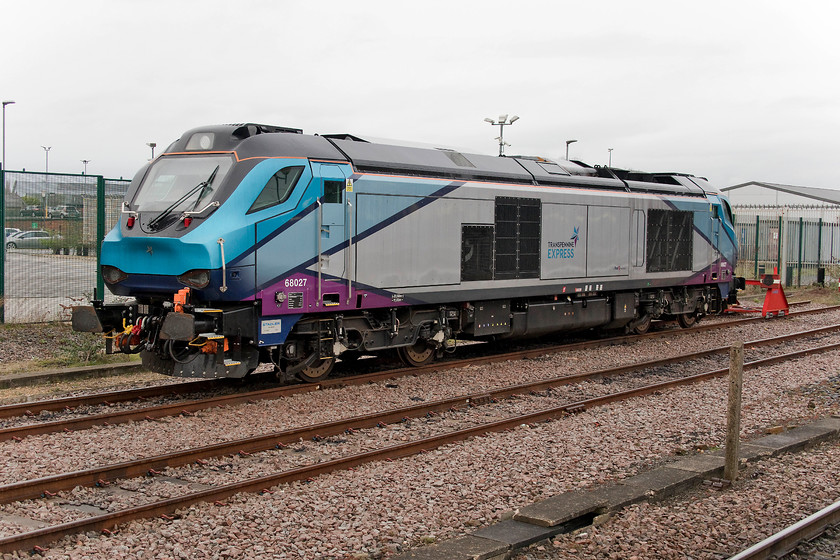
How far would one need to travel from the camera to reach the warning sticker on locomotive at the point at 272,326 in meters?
10.8

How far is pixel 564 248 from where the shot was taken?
15.5m

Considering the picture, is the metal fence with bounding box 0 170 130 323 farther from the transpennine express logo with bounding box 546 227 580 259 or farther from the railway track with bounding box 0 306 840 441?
the transpennine express logo with bounding box 546 227 580 259

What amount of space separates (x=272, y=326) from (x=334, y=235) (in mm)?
1574

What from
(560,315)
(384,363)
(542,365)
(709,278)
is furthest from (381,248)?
(709,278)

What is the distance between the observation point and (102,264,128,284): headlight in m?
11.1

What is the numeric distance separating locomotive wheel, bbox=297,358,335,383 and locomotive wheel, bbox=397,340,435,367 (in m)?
1.60

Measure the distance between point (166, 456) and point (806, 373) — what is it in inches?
432

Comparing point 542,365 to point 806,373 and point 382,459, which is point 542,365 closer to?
point 806,373

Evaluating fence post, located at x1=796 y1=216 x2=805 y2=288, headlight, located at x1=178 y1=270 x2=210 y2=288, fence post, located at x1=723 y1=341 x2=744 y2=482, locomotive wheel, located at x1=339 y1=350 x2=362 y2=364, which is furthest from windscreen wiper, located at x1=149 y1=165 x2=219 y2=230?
fence post, located at x1=796 y1=216 x2=805 y2=288

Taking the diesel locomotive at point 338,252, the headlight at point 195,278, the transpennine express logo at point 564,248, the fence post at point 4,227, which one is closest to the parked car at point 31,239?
the fence post at point 4,227

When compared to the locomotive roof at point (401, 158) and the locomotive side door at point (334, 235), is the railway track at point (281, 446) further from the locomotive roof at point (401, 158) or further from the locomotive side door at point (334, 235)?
the locomotive roof at point (401, 158)

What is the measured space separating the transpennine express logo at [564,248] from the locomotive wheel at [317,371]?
501 cm

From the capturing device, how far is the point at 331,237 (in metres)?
11.4

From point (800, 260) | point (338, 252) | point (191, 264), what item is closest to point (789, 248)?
point (800, 260)
